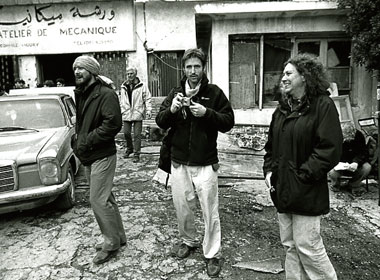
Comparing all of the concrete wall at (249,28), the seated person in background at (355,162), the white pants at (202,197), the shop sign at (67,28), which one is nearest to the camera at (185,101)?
the white pants at (202,197)

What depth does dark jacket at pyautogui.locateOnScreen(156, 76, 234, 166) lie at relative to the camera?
3.12 m

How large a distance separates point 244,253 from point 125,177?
3.35 m

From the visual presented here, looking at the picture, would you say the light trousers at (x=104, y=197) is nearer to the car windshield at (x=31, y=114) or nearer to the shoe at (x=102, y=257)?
the shoe at (x=102, y=257)

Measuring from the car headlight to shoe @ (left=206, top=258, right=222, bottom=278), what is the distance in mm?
2215

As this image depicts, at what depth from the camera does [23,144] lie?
14.9ft

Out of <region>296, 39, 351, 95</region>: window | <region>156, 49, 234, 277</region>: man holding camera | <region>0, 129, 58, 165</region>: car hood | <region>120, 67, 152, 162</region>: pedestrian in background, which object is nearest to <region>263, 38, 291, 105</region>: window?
<region>296, 39, 351, 95</region>: window

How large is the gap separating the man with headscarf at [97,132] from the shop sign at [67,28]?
866 centimetres

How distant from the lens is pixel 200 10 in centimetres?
744

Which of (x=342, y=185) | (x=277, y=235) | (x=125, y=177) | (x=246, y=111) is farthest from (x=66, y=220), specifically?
Result: (x=246, y=111)

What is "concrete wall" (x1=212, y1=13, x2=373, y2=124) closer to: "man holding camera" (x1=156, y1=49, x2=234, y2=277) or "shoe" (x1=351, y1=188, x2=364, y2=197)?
"shoe" (x1=351, y1=188, x2=364, y2=197)

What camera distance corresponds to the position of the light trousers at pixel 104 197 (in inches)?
130

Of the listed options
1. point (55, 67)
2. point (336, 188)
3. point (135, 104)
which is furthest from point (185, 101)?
point (55, 67)

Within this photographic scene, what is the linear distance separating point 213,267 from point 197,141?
3.86 feet

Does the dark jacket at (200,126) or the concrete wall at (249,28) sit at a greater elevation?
the concrete wall at (249,28)
